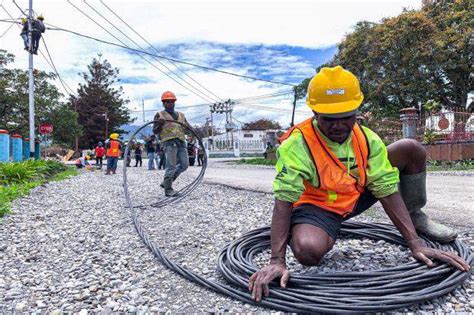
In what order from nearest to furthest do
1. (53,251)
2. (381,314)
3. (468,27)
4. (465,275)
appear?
(381,314) → (465,275) → (53,251) → (468,27)

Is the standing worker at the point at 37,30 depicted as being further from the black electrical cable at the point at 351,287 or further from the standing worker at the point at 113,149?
the black electrical cable at the point at 351,287

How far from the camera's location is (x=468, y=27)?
19.6m

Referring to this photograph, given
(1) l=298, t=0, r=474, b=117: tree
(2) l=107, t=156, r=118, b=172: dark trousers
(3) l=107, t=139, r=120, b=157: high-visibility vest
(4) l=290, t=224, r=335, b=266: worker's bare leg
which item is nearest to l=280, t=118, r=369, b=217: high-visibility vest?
(4) l=290, t=224, r=335, b=266: worker's bare leg

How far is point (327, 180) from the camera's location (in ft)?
7.20

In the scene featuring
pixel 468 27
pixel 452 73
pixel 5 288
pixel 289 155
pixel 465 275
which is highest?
pixel 468 27

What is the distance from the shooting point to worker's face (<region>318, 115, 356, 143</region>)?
2065mm

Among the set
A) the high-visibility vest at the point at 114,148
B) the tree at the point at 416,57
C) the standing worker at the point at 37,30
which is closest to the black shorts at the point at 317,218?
the high-visibility vest at the point at 114,148

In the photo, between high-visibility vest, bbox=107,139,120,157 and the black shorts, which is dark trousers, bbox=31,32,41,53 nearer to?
high-visibility vest, bbox=107,139,120,157

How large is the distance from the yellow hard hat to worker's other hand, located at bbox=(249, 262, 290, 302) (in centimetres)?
82

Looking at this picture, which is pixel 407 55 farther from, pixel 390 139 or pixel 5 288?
pixel 5 288

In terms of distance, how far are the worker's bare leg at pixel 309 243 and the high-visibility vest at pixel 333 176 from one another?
0.17 m

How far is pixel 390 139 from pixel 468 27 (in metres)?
8.18

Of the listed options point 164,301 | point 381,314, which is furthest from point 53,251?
point 381,314

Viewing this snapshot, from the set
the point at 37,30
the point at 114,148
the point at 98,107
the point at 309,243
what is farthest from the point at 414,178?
the point at 98,107
